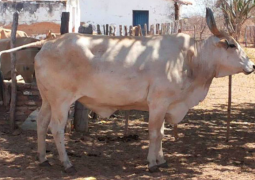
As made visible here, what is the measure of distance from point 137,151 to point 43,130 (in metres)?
1.60

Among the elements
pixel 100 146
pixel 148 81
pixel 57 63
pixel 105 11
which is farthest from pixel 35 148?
pixel 105 11

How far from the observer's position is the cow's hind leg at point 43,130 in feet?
22.7

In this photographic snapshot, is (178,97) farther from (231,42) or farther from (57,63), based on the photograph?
(57,63)

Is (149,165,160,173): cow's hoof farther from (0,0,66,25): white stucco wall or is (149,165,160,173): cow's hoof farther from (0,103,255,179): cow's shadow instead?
(0,0,66,25): white stucco wall

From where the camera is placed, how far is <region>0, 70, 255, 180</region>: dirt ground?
21.5ft

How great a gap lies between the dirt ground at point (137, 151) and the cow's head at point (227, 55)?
1334 millimetres

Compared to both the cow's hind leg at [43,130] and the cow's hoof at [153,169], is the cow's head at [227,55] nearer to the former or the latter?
the cow's hoof at [153,169]

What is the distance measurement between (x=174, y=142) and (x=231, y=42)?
2.22 metres

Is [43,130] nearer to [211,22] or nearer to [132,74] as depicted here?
[132,74]

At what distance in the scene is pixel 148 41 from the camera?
683 centimetres

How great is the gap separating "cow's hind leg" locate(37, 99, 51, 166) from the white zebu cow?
0.05 feet

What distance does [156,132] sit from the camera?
669cm

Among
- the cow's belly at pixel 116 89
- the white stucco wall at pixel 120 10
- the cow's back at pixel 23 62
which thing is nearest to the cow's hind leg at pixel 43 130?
the cow's belly at pixel 116 89

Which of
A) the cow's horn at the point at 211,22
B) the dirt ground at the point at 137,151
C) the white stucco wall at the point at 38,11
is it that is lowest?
the dirt ground at the point at 137,151
